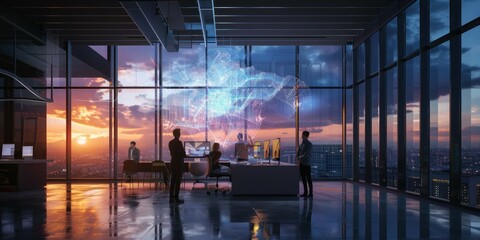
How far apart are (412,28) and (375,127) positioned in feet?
11.0

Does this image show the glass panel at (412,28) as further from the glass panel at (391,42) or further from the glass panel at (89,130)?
the glass panel at (89,130)

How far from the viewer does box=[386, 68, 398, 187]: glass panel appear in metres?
11.6

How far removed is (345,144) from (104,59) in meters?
8.34

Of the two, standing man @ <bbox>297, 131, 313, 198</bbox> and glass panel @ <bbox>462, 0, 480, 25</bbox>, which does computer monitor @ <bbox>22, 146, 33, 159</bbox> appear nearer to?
standing man @ <bbox>297, 131, 313, 198</bbox>

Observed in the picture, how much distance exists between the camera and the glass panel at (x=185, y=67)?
15.2 m

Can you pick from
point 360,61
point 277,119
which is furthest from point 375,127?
point 277,119

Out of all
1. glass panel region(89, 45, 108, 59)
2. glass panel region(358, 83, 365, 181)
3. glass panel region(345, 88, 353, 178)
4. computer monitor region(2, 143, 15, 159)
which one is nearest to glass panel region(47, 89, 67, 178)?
glass panel region(89, 45, 108, 59)

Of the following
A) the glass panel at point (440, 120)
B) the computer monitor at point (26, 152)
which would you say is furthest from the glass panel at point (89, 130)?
the glass panel at point (440, 120)

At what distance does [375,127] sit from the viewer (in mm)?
13242

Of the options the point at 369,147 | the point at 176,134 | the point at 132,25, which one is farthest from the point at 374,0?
the point at 132,25

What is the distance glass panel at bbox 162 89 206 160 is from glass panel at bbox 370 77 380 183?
17.2 feet

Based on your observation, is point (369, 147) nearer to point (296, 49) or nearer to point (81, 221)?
point (296, 49)

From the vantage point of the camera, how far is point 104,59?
1555cm

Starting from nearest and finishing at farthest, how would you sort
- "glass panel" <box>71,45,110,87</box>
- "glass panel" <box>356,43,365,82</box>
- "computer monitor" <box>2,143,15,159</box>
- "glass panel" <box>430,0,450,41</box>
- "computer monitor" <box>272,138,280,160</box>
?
"glass panel" <box>430,0,450,41</box> < "computer monitor" <box>272,138,280,160</box> < "computer monitor" <box>2,143,15,159</box> < "glass panel" <box>356,43,365,82</box> < "glass panel" <box>71,45,110,87</box>
